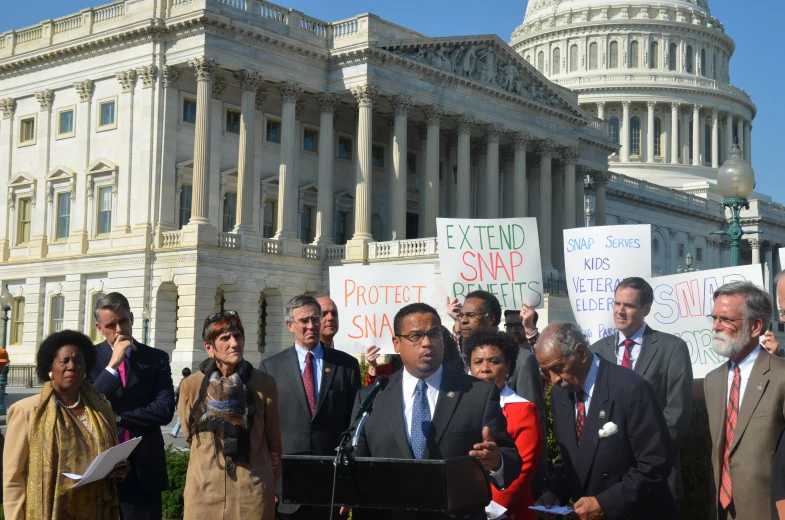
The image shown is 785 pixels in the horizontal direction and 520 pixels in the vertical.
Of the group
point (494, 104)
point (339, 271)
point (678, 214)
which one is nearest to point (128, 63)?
point (494, 104)

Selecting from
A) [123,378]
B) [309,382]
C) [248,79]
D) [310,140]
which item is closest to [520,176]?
[310,140]

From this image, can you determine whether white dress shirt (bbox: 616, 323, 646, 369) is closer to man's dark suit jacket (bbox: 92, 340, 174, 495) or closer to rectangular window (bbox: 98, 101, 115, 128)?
man's dark suit jacket (bbox: 92, 340, 174, 495)

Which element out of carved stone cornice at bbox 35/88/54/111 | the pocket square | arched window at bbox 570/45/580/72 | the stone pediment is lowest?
the pocket square

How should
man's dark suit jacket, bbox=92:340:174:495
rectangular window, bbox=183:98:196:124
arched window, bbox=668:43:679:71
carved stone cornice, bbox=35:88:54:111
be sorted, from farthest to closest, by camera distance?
1. arched window, bbox=668:43:679:71
2. carved stone cornice, bbox=35:88:54:111
3. rectangular window, bbox=183:98:196:124
4. man's dark suit jacket, bbox=92:340:174:495

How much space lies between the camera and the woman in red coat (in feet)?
25.1

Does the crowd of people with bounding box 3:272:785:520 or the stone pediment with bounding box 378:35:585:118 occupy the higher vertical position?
the stone pediment with bounding box 378:35:585:118

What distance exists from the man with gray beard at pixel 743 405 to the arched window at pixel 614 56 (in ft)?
339

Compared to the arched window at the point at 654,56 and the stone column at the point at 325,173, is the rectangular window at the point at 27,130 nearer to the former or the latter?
the stone column at the point at 325,173

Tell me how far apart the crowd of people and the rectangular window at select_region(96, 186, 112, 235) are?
4082 centimetres

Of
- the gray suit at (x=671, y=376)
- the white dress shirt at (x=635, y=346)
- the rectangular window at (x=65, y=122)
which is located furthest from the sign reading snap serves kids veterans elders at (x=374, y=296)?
the rectangular window at (x=65, y=122)

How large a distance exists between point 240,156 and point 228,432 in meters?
41.0

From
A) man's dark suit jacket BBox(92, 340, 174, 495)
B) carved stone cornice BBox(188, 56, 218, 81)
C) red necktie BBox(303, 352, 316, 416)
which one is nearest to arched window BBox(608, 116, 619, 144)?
carved stone cornice BBox(188, 56, 218, 81)

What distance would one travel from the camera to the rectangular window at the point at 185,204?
4856 cm

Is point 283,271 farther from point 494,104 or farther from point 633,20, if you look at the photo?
point 633,20
